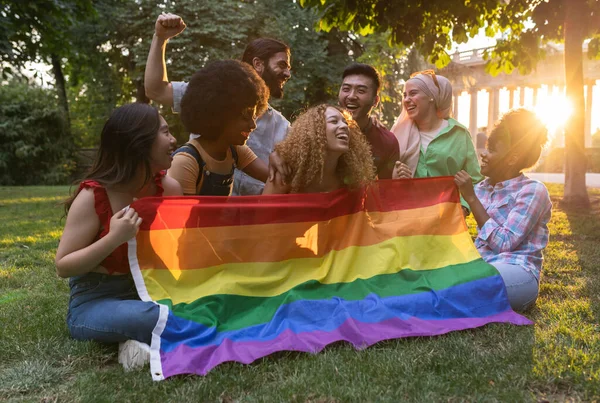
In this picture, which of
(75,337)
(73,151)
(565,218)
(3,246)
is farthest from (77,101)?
(75,337)

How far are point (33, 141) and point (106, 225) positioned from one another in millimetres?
21517

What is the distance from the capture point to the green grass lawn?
2.65 meters

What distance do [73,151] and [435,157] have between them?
22.0 m

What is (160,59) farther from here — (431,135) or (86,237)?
(431,135)

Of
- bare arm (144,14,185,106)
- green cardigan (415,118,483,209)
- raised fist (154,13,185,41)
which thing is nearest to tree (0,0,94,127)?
bare arm (144,14,185,106)

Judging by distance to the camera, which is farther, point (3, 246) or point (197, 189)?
point (3, 246)

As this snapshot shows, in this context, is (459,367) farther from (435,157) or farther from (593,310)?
(435,157)

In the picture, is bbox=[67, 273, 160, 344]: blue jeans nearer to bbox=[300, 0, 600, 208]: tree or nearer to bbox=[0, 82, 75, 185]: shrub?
bbox=[300, 0, 600, 208]: tree

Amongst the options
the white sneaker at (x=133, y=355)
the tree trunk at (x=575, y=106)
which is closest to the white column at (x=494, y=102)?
the tree trunk at (x=575, y=106)

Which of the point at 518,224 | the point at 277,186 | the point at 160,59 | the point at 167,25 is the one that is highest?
the point at 167,25

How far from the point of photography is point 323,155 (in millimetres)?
3717

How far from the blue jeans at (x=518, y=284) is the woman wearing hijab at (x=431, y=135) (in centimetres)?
101

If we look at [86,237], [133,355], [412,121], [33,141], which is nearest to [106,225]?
[86,237]

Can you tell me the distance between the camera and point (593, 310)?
3988 millimetres
